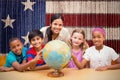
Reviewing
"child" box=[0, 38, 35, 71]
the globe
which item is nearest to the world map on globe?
the globe

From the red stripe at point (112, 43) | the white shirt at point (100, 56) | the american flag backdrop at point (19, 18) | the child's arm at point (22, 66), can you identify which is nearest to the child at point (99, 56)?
the white shirt at point (100, 56)

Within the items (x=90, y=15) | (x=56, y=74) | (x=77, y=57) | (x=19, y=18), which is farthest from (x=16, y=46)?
(x=90, y=15)

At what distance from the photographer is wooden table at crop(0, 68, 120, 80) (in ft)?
5.52

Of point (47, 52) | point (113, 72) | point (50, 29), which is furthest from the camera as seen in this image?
point (50, 29)

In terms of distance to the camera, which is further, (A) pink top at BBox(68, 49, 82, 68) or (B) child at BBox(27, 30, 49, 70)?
(A) pink top at BBox(68, 49, 82, 68)

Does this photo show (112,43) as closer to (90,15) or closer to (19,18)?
(90,15)

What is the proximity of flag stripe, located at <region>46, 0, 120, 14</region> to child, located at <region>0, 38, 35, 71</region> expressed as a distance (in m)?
1.29

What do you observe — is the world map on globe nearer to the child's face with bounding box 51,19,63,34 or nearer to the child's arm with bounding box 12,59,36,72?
the child's arm with bounding box 12,59,36,72

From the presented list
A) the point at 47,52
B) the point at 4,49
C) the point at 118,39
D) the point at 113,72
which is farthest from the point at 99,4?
the point at 47,52

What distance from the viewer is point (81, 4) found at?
3.28 m

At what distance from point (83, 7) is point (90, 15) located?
0.12m

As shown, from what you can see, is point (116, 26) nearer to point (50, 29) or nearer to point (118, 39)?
point (118, 39)

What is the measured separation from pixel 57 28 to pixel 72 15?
1077 millimetres

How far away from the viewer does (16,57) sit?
198 cm
